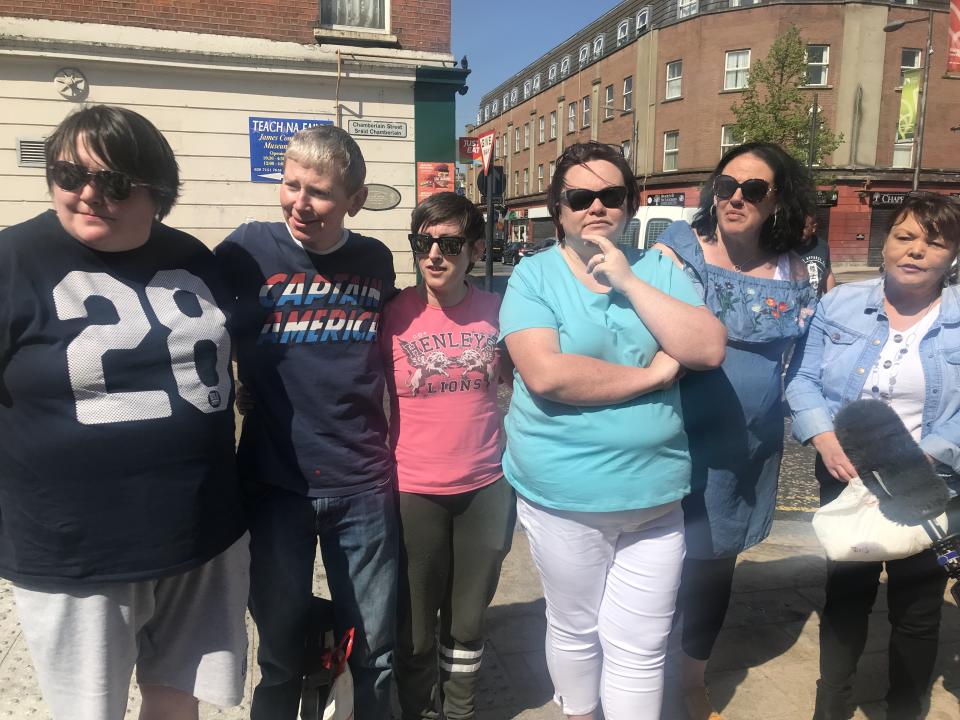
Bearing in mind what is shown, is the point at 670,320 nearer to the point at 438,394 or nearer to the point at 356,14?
the point at 438,394

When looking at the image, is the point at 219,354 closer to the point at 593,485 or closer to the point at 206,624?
the point at 206,624

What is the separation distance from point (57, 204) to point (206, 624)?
3.72ft

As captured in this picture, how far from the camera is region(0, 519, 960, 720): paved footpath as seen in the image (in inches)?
102

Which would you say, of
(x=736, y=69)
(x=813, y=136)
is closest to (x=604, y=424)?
(x=813, y=136)

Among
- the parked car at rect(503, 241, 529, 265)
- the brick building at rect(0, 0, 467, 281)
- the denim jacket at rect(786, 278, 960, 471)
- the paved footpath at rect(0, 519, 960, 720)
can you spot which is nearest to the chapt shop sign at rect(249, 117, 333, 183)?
the brick building at rect(0, 0, 467, 281)

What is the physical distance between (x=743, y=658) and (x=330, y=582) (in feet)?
6.20

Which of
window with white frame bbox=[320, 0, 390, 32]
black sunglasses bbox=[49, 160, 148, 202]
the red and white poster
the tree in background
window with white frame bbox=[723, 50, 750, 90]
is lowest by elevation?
black sunglasses bbox=[49, 160, 148, 202]

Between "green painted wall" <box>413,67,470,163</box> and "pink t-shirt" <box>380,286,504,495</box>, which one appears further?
"green painted wall" <box>413,67,470,163</box>

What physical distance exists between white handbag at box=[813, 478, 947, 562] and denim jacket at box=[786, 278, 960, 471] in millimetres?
218

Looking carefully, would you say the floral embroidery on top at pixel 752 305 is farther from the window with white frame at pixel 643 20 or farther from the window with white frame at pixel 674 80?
the window with white frame at pixel 643 20

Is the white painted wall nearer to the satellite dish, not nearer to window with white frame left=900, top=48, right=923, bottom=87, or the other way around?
the satellite dish

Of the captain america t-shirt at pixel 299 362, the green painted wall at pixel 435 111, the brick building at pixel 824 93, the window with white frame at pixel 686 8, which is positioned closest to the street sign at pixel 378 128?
the green painted wall at pixel 435 111

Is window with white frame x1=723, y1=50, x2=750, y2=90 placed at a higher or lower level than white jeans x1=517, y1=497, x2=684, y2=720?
higher

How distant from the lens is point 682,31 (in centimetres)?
3097
